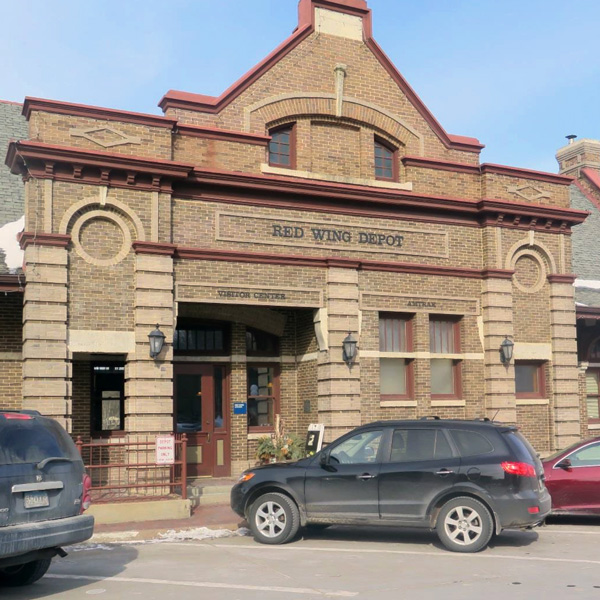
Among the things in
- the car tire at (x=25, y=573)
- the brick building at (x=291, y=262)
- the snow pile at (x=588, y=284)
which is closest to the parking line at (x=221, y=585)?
the car tire at (x=25, y=573)

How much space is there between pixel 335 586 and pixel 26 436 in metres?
3.32

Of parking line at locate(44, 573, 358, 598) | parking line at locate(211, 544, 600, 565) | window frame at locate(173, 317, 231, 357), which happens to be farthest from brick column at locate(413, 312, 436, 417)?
parking line at locate(44, 573, 358, 598)

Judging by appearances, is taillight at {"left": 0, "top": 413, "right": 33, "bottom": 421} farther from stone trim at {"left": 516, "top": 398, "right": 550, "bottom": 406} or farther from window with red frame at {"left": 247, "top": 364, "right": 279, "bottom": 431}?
stone trim at {"left": 516, "top": 398, "right": 550, "bottom": 406}

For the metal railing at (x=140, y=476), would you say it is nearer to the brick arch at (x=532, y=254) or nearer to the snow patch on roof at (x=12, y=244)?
the snow patch on roof at (x=12, y=244)

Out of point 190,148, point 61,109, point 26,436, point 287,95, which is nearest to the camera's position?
point 26,436

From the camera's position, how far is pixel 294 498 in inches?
416

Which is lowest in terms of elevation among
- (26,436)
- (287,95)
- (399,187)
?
(26,436)

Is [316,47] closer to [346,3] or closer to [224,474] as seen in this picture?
[346,3]

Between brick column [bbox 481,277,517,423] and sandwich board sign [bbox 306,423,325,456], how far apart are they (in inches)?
155

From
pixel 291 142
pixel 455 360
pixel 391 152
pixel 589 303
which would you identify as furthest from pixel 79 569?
pixel 589 303

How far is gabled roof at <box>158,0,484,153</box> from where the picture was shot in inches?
597

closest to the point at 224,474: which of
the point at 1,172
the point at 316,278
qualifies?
the point at 316,278

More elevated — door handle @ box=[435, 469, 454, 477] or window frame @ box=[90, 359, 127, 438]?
window frame @ box=[90, 359, 127, 438]

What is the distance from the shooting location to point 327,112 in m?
16.3
